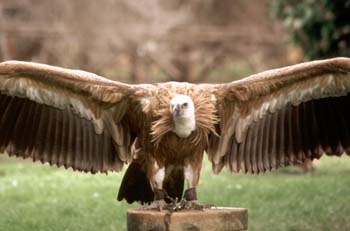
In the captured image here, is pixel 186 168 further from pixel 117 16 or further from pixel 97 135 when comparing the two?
pixel 117 16

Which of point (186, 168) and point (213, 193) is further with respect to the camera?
point (213, 193)

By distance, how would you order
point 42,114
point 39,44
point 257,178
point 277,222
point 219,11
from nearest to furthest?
point 42,114 → point 277,222 → point 257,178 → point 39,44 → point 219,11

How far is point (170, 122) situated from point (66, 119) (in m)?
1.23

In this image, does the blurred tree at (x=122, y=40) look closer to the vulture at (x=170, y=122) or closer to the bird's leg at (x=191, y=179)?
the vulture at (x=170, y=122)

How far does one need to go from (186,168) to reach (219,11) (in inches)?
1007

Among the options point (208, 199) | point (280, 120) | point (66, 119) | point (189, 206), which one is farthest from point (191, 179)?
point (208, 199)

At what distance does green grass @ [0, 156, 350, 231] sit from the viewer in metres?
9.77

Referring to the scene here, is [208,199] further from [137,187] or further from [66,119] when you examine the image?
[66,119]

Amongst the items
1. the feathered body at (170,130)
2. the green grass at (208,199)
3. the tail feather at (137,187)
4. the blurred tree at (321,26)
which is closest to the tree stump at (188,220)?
the feathered body at (170,130)

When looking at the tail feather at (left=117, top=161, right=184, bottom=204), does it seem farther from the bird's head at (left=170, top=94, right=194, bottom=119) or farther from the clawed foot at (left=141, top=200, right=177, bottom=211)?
the bird's head at (left=170, top=94, right=194, bottom=119)

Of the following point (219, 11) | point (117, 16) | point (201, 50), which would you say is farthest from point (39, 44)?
point (219, 11)

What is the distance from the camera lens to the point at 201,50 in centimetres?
2645

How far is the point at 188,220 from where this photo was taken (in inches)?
282

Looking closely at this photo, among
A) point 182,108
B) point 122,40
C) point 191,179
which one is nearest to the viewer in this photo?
point 182,108
